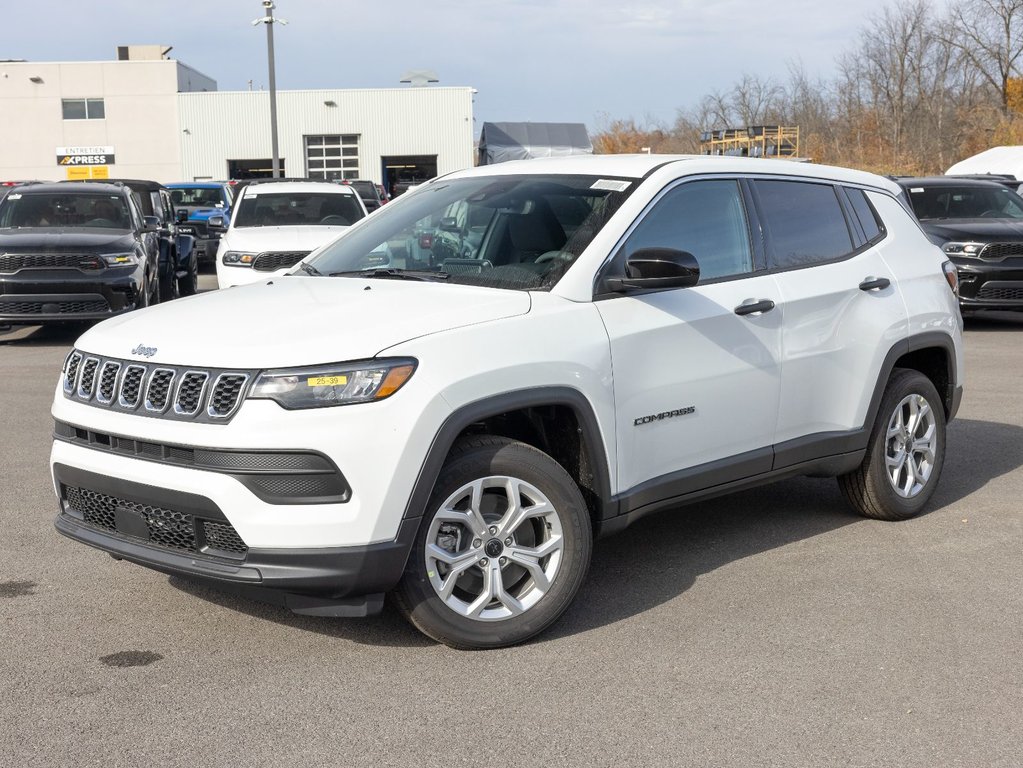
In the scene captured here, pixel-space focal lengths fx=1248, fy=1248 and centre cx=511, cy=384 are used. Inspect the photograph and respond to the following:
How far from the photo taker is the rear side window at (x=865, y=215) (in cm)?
620

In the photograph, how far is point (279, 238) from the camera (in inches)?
551

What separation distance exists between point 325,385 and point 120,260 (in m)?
10.3

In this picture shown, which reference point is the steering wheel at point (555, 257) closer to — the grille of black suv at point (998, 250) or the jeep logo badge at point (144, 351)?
the jeep logo badge at point (144, 351)

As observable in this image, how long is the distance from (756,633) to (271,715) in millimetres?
1819

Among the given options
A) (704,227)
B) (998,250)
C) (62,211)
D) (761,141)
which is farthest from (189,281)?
(761,141)

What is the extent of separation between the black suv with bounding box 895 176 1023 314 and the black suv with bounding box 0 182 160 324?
872cm

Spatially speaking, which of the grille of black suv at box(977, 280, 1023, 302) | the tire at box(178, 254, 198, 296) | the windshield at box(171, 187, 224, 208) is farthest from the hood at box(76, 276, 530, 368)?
the windshield at box(171, 187, 224, 208)

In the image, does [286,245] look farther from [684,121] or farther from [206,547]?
[684,121]

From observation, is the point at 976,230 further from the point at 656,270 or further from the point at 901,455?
the point at 656,270

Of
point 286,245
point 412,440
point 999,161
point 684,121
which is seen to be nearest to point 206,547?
point 412,440

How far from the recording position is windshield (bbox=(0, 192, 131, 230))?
14500 millimetres

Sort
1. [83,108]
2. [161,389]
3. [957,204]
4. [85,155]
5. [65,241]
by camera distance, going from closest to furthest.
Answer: [161,389], [65,241], [957,204], [85,155], [83,108]

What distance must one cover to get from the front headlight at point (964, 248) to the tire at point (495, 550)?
1153cm

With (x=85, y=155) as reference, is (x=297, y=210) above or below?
below
